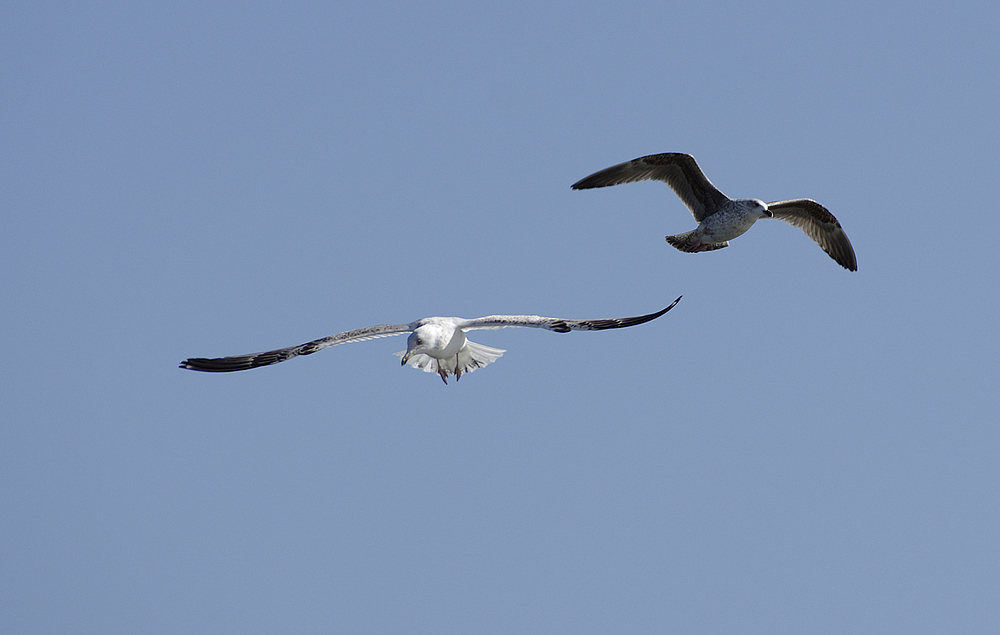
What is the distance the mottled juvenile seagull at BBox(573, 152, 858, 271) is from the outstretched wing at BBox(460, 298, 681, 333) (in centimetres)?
304

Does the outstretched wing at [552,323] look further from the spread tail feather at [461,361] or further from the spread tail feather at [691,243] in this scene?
the spread tail feather at [691,243]

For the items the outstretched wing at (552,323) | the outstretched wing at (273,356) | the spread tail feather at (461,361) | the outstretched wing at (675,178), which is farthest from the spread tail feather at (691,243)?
the outstretched wing at (273,356)

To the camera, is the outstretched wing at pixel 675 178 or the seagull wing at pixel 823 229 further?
the seagull wing at pixel 823 229

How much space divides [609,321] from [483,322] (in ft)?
6.43

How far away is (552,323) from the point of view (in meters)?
16.9

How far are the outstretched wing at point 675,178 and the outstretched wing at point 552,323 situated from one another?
3661 millimetres

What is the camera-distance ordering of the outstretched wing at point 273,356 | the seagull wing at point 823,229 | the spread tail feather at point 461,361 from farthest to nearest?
the seagull wing at point 823,229 < the spread tail feather at point 461,361 < the outstretched wing at point 273,356

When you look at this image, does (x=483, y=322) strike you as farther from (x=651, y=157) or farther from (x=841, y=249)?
(x=841, y=249)

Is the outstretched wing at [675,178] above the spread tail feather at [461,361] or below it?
above

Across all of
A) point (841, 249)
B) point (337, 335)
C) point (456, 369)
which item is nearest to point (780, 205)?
point (841, 249)

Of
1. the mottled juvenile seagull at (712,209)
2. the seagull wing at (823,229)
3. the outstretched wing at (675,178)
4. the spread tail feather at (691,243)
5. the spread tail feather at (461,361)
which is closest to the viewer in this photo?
the spread tail feather at (461,361)

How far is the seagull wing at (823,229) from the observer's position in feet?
69.5

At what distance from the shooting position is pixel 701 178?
19828 millimetres

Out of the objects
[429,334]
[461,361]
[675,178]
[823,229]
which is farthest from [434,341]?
Result: [823,229]
